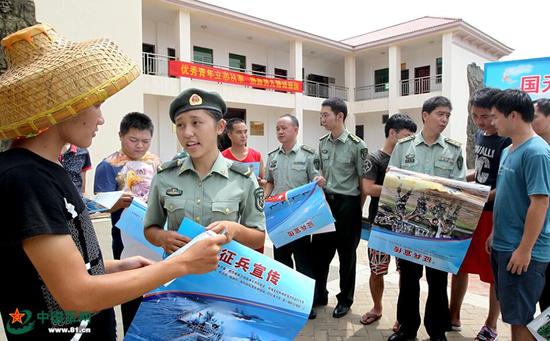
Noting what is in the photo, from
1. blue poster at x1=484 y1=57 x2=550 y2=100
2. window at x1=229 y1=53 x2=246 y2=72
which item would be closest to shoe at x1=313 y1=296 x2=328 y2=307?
blue poster at x1=484 y1=57 x2=550 y2=100

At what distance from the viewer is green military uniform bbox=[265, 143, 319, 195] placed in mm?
3652

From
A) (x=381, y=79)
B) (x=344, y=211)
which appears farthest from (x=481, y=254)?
(x=381, y=79)

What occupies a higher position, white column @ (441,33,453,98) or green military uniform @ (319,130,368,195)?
white column @ (441,33,453,98)

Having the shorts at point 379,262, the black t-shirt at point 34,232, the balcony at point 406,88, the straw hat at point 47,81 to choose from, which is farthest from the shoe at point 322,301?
the balcony at point 406,88

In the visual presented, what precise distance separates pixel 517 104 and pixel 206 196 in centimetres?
182

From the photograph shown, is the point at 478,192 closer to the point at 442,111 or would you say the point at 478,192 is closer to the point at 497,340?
the point at 442,111

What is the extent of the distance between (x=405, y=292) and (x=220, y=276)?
79.5 inches

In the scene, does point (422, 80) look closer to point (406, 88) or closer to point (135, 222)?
point (406, 88)

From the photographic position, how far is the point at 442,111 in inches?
111

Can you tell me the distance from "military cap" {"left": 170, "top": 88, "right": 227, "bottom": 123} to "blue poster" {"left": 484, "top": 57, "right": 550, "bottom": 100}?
4771mm

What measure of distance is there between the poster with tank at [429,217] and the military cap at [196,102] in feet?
4.71

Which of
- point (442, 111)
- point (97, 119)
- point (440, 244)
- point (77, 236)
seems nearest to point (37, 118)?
point (97, 119)

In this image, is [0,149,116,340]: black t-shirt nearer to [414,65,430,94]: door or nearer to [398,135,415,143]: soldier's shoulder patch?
[398,135,415,143]: soldier's shoulder patch

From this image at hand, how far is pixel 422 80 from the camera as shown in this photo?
18906mm
